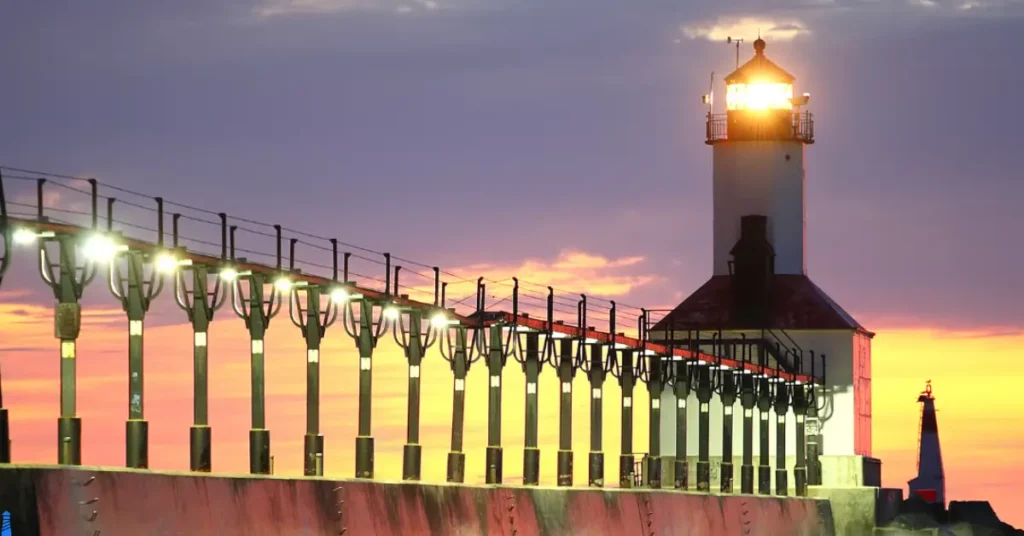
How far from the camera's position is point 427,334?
69.1 metres

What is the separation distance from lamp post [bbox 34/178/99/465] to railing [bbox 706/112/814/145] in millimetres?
70924

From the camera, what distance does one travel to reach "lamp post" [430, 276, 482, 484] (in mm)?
69225

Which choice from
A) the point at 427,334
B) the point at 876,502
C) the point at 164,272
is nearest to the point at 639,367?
the point at 876,502

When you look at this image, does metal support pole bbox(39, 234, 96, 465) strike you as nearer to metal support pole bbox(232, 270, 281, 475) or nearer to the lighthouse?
metal support pole bbox(232, 270, 281, 475)

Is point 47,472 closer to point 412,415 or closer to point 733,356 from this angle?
point 412,415

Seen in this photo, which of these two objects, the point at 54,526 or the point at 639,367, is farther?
the point at 639,367

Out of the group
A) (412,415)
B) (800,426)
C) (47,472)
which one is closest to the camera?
(47,472)

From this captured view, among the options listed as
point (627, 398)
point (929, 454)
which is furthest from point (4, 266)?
point (929, 454)

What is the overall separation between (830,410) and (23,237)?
229ft

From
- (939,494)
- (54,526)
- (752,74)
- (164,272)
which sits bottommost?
(939,494)

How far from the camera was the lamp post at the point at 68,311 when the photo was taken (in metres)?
48.2

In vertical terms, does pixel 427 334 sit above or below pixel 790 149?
below

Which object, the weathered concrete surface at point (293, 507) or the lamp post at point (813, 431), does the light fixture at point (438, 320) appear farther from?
the lamp post at point (813, 431)

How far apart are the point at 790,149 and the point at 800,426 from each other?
14.6 metres
